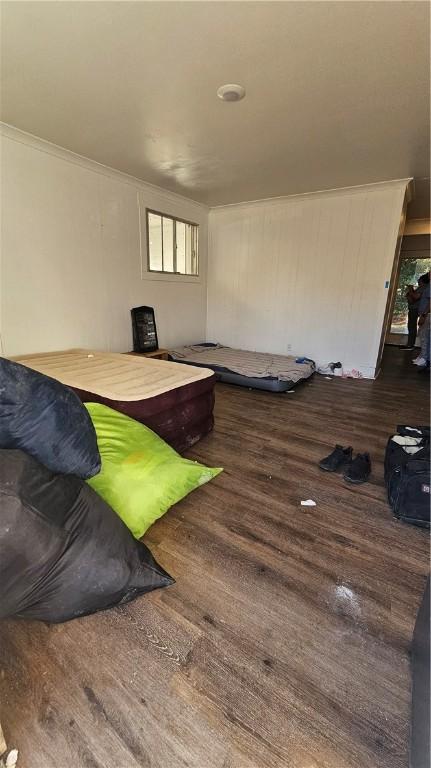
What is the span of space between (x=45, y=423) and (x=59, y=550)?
0.43 m

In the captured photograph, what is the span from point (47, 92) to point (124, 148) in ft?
3.17

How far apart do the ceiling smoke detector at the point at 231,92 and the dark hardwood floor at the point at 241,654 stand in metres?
2.74

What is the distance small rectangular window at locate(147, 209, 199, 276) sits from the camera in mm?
4669

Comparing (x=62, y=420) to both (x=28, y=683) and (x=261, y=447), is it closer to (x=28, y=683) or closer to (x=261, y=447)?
(x=28, y=683)

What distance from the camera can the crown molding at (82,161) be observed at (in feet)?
9.51

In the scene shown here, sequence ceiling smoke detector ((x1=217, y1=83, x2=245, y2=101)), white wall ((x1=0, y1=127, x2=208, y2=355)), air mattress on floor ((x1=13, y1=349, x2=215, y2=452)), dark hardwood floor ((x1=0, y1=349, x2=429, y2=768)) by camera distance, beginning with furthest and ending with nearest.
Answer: white wall ((x1=0, y1=127, x2=208, y2=355)) < ceiling smoke detector ((x1=217, y1=83, x2=245, y2=101)) < air mattress on floor ((x1=13, y1=349, x2=215, y2=452)) < dark hardwood floor ((x1=0, y1=349, x2=429, y2=768))

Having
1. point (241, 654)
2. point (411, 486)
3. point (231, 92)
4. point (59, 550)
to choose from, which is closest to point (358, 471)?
point (411, 486)

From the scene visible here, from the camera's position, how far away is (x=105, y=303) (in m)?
4.02

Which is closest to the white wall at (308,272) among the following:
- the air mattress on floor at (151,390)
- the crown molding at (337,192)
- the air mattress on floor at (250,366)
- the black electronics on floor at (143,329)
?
the crown molding at (337,192)

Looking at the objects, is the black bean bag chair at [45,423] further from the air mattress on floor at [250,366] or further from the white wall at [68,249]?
the air mattress on floor at [250,366]

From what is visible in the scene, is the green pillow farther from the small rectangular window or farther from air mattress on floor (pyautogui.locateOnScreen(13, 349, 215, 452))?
the small rectangular window

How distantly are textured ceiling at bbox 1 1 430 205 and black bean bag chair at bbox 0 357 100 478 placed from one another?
1.99 meters

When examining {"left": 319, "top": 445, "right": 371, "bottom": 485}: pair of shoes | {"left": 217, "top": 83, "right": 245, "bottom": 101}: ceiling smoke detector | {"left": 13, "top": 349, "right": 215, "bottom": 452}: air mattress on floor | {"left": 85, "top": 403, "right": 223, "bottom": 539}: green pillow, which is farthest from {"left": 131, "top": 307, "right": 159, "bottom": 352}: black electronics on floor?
{"left": 319, "top": 445, "right": 371, "bottom": 485}: pair of shoes

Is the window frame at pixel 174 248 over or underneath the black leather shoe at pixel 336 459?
over
